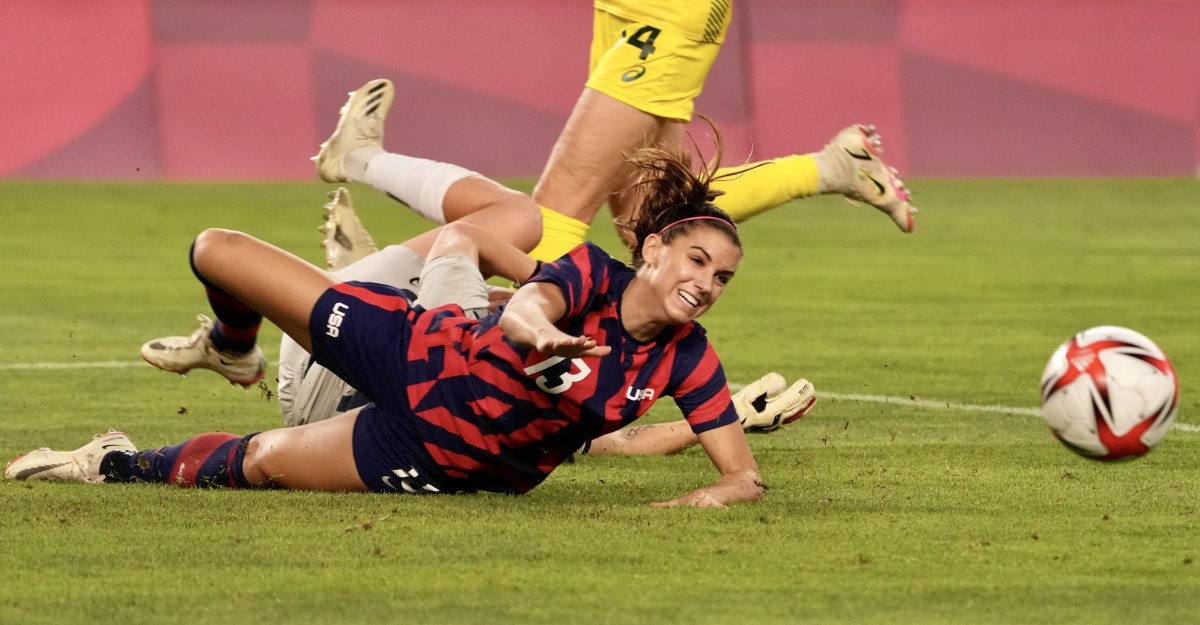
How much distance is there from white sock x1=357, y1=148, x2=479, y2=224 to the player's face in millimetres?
1701

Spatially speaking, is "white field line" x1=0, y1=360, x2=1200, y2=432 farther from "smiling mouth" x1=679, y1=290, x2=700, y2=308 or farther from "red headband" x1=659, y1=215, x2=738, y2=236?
"smiling mouth" x1=679, y1=290, x2=700, y2=308

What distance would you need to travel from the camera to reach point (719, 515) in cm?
527

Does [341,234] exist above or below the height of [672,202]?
below

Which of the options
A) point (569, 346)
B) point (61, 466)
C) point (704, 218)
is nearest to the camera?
point (569, 346)

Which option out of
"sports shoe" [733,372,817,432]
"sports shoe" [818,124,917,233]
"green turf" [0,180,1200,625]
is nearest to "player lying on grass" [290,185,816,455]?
"sports shoe" [733,372,817,432]

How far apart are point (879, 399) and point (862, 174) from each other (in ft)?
3.50

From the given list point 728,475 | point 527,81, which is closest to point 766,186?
point 728,475

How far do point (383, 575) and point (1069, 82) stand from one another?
16.8 metres

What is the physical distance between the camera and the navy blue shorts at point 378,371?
220 inches

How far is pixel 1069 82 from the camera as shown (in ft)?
66.3

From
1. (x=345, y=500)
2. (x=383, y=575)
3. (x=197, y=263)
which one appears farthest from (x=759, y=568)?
(x=197, y=263)

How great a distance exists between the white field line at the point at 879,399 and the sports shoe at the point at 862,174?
893 mm

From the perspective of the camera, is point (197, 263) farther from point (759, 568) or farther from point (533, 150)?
point (533, 150)

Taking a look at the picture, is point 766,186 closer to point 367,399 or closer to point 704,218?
point 367,399
